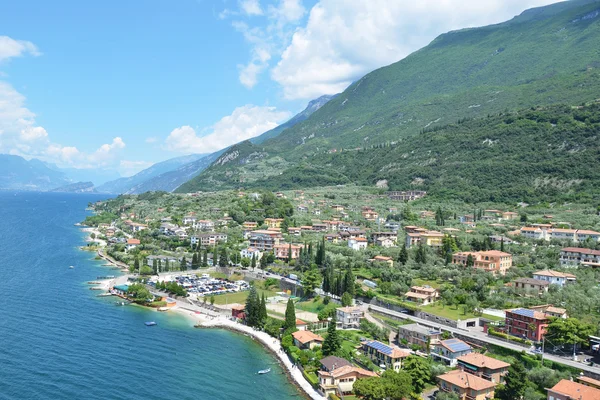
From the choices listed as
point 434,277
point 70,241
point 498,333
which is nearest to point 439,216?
point 434,277

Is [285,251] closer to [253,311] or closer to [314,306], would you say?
[314,306]

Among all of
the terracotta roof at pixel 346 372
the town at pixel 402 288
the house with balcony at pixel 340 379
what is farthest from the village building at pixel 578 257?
the house with balcony at pixel 340 379

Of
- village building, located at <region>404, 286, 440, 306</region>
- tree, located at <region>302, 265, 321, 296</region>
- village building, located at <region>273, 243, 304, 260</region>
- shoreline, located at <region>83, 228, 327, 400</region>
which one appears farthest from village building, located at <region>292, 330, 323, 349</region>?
village building, located at <region>273, 243, 304, 260</region>

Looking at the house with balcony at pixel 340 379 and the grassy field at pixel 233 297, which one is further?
the grassy field at pixel 233 297

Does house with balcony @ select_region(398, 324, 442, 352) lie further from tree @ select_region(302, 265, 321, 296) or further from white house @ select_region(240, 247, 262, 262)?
white house @ select_region(240, 247, 262, 262)

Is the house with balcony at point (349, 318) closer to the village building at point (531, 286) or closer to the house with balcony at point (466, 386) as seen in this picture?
the house with balcony at point (466, 386)

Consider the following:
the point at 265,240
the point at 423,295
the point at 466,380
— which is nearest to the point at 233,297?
the point at 265,240
